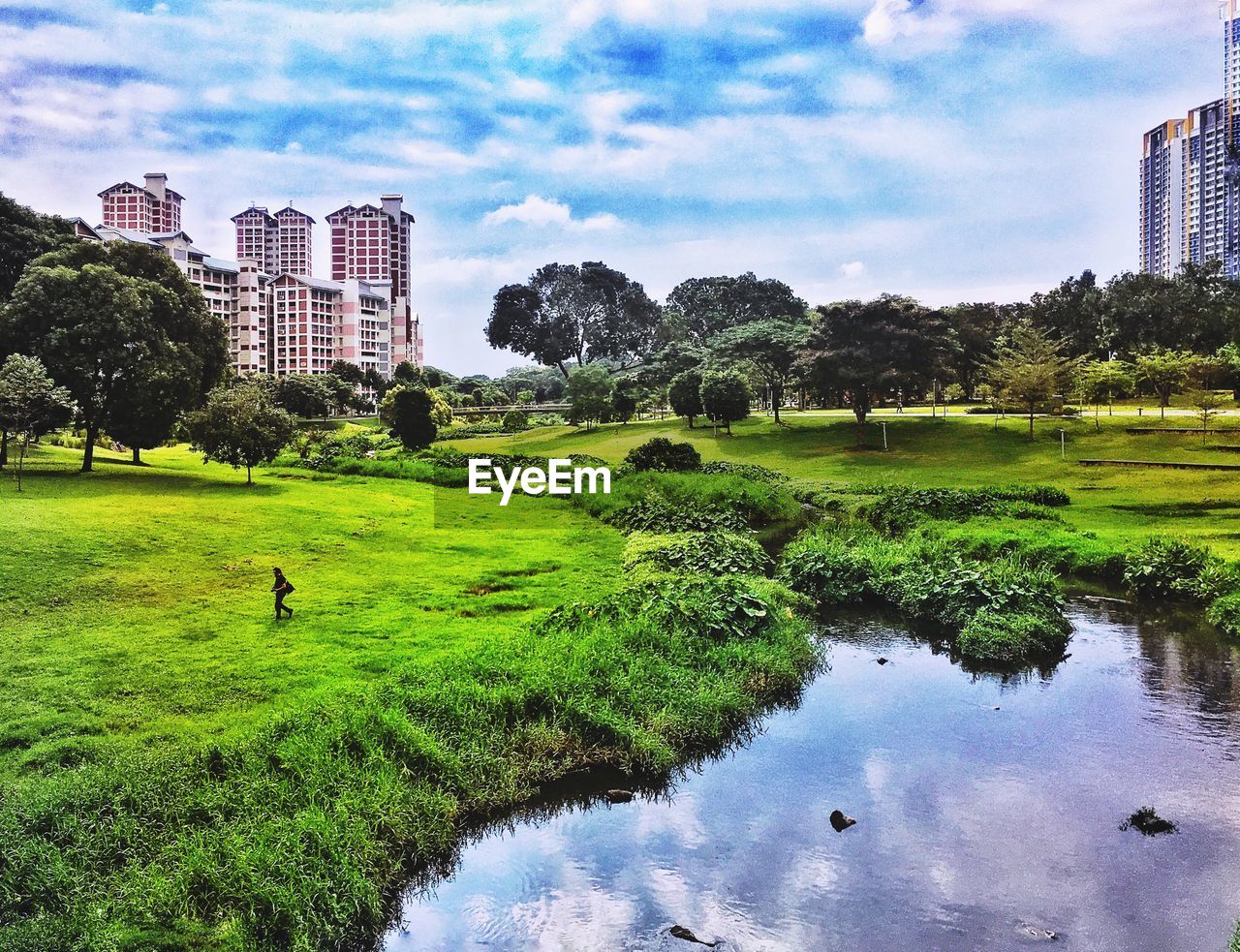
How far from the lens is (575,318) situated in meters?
45.7

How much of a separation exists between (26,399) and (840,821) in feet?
43.5

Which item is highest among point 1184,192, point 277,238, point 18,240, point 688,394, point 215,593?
point 277,238

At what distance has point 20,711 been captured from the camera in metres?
7.05

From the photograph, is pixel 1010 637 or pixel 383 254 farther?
pixel 383 254

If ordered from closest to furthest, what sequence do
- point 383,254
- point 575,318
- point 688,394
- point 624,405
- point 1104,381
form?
point 1104,381 < point 688,394 < point 624,405 < point 575,318 < point 383,254

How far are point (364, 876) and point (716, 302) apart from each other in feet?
167

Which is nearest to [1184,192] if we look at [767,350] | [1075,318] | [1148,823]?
[1075,318]

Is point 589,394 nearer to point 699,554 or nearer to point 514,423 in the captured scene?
point 514,423

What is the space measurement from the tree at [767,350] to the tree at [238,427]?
67.7ft

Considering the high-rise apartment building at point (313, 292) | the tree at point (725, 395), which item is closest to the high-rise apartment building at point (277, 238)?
the high-rise apartment building at point (313, 292)

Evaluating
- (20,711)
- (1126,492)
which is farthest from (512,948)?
(1126,492)

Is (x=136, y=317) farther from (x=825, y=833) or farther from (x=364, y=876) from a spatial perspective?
(x=825, y=833)

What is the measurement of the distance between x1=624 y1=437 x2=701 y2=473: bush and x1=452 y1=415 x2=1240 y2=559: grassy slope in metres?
2.90

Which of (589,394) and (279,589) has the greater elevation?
(589,394)
